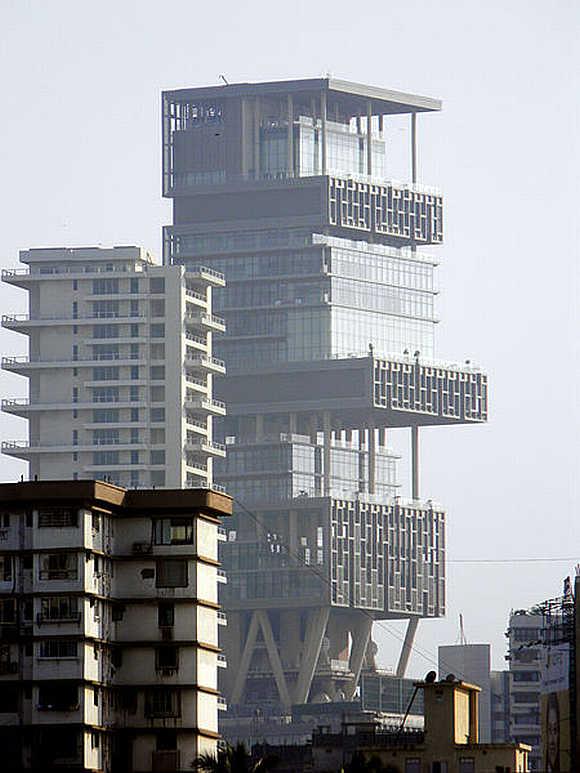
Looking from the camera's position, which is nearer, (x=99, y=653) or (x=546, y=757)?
(x=99, y=653)

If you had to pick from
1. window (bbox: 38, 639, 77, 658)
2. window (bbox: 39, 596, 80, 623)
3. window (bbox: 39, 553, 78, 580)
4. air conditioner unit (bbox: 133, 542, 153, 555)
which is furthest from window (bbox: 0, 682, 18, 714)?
air conditioner unit (bbox: 133, 542, 153, 555)

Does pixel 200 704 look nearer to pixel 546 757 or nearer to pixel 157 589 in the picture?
pixel 157 589

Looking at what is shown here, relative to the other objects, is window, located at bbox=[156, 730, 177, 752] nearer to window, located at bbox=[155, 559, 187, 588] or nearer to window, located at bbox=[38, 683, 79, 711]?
window, located at bbox=[38, 683, 79, 711]

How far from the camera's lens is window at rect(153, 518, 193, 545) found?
15062 centimetres

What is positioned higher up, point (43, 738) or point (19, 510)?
point (19, 510)

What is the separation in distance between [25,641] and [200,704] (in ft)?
32.1

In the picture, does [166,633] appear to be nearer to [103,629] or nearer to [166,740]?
[103,629]

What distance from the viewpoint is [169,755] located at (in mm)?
145750

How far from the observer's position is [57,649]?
147000mm

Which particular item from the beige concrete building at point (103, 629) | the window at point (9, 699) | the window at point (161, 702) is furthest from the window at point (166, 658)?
the window at point (9, 699)

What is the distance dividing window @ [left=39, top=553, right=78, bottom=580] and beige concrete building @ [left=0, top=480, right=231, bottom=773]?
52mm

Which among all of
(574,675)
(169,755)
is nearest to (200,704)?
(169,755)

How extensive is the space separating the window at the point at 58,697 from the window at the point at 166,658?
17.0ft

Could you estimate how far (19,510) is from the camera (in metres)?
148
